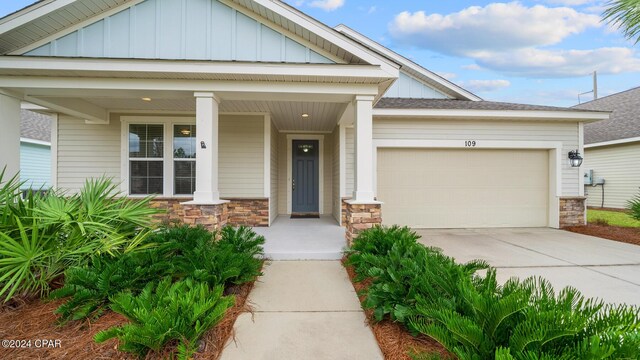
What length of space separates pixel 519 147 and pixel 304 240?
6.05 meters

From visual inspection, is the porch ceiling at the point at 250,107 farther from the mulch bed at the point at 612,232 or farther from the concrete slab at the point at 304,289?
the mulch bed at the point at 612,232

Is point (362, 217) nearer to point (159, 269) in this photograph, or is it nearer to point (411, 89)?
point (159, 269)

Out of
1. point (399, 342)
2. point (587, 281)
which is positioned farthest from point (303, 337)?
point (587, 281)

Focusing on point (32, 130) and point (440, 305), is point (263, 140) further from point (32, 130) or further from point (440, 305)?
point (32, 130)

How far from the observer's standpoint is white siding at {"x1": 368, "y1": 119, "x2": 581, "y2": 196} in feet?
22.8

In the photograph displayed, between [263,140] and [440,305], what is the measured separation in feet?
18.5


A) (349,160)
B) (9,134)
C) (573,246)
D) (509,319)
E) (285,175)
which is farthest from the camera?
(285,175)

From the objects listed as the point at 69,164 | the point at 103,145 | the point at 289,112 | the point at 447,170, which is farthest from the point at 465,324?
the point at 69,164

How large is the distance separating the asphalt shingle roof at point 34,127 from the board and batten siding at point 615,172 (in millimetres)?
23074

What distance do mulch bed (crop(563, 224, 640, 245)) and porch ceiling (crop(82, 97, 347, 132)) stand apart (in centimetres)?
638

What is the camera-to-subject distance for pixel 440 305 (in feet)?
6.56

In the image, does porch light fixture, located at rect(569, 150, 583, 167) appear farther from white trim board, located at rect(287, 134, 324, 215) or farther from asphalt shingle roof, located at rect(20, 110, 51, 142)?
asphalt shingle roof, located at rect(20, 110, 51, 142)

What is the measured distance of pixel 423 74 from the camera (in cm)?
891

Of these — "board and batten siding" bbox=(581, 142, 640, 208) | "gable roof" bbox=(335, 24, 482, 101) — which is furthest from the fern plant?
"board and batten siding" bbox=(581, 142, 640, 208)
